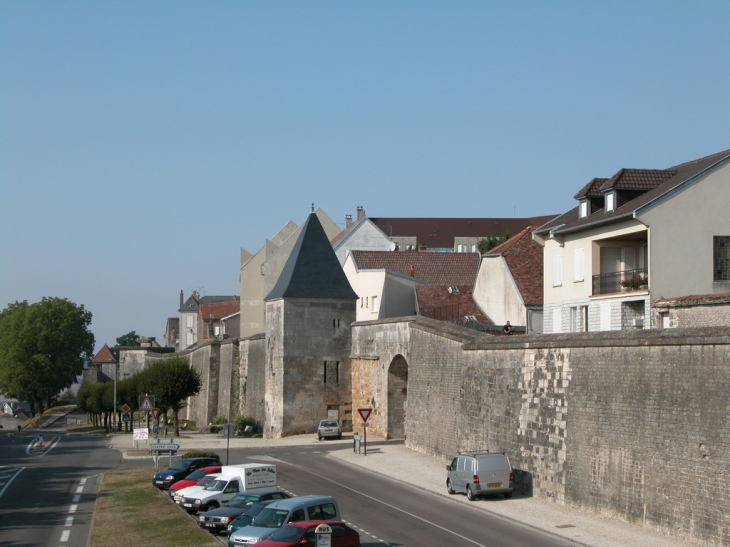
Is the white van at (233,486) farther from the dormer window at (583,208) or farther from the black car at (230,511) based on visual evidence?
the dormer window at (583,208)

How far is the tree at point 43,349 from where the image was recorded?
96062 millimetres

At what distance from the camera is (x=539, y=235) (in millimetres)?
36750

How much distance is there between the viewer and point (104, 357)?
148000 millimetres

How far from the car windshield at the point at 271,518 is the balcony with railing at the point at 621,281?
53.3 ft

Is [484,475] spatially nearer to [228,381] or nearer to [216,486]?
[216,486]

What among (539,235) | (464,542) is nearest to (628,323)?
(539,235)

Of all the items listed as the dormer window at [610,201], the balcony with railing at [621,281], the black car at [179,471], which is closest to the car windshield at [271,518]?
the black car at [179,471]

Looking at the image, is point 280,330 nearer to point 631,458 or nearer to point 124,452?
point 124,452

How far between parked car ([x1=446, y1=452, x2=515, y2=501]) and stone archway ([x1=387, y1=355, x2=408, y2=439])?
15.9m

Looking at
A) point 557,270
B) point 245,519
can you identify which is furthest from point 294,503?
point 557,270

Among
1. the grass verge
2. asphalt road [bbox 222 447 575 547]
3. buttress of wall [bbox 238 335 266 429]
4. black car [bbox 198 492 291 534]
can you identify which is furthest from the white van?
buttress of wall [bbox 238 335 266 429]

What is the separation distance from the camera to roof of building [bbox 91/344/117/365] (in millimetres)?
146875

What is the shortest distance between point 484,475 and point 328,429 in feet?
67.0

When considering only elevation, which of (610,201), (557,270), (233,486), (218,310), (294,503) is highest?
(610,201)
